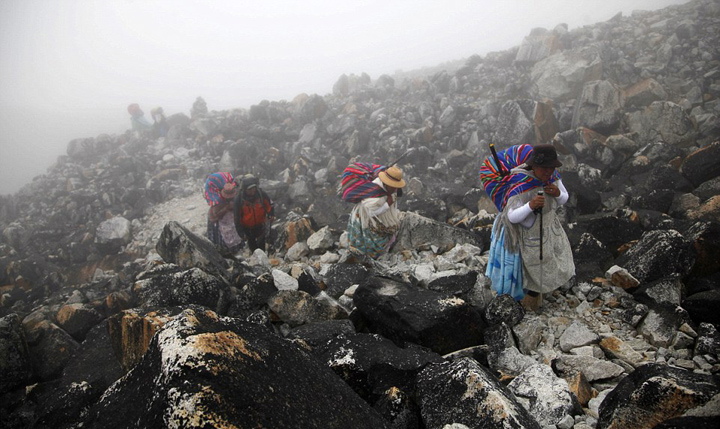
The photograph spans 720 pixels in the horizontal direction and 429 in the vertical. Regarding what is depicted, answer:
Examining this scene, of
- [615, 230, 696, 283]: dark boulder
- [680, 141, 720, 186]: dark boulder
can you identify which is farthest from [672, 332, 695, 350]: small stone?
[680, 141, 720, 186]: dark boulder

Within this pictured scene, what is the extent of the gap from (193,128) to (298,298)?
13489 mm

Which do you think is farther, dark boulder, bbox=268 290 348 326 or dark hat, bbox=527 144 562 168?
dark boulder, bbox=268 290 348 326

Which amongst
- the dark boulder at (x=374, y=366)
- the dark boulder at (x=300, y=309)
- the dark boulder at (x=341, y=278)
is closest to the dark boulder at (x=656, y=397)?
the dark boulder at (x=374, y=366)

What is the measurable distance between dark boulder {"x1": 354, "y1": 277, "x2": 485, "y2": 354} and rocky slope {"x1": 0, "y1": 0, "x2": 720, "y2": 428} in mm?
20

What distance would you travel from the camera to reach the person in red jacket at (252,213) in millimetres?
6020

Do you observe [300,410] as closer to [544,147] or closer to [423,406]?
[423,406]

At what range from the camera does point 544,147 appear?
3137 mm

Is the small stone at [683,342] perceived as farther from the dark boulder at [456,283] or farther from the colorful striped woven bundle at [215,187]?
the colorful striped woven bundle at [215,187]

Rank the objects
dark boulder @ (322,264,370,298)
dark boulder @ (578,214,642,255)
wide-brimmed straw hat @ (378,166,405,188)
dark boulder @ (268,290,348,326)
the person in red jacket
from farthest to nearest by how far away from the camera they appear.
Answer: the person in red jacket
wide-brimmed straw hat @ (378,166,405,188)
dark boulder @ (578,214,642,255)
dark boulder @ (322,264,370,298)
dark boulder @ (268,290,348,326)

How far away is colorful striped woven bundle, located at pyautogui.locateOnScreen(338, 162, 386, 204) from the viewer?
529cm

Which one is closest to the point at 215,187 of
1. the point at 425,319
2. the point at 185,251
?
the point at 185,251

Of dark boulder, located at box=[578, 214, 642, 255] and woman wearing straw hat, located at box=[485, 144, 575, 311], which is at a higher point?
woman wearing straw hat, located at box=[485, 144, 575, 311]

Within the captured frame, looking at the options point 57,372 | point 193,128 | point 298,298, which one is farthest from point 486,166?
point 193,128

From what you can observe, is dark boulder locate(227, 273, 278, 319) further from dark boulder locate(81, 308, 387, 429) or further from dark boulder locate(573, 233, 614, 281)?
dark boulder locate(573, 233, 614, 281)
